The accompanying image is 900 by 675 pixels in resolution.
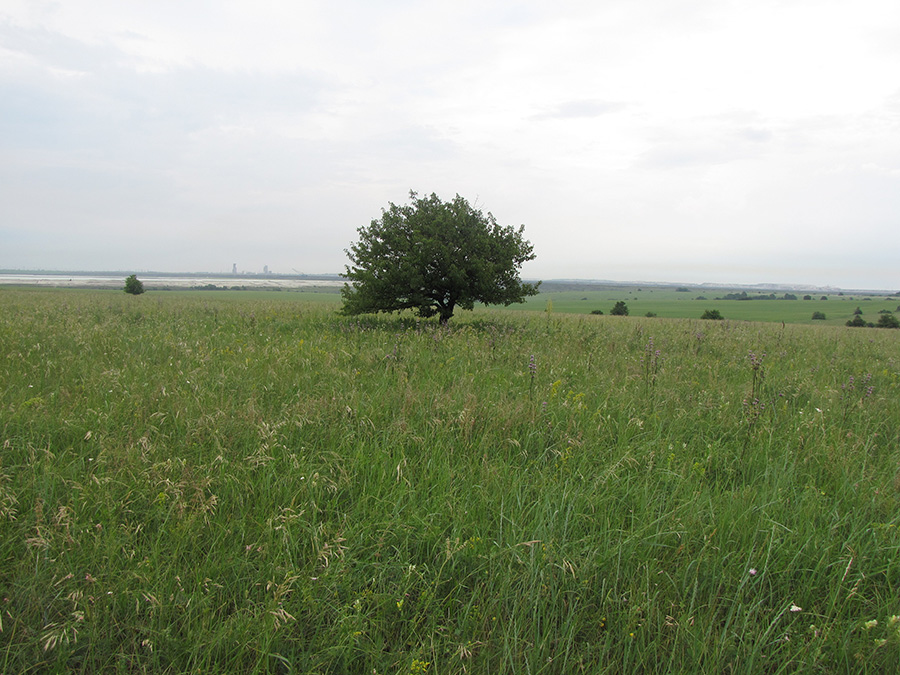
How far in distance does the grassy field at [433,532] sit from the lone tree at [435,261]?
6.98m

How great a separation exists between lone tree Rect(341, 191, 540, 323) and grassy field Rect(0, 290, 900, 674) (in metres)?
6.98

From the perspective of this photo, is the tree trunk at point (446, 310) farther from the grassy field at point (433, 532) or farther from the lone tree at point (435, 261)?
the grassy field at point (433, 532)

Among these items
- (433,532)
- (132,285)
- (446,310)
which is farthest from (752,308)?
(132,285)

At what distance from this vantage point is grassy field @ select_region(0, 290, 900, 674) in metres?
1.90

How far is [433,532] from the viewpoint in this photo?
2525 mm

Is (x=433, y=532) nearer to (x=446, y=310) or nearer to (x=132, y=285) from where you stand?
(x=446, y=310)

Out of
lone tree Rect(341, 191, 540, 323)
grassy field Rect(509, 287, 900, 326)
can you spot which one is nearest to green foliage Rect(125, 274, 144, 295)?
grassy field Rect(509, 287, 900, 326)

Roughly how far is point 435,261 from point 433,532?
10099mm

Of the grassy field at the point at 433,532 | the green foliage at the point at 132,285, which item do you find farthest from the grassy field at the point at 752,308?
the green foliage at the point at 132,285

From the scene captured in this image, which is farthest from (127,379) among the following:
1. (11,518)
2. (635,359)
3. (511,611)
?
(635,359)

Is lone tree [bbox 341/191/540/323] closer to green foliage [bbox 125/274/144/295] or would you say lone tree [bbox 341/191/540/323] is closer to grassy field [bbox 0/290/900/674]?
grassy field [bbox 0/290/900/674]

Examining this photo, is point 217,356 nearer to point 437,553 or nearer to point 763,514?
point 437,553

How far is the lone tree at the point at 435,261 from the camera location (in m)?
11.6

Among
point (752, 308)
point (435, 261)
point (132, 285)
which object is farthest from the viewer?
point (752, 308)
